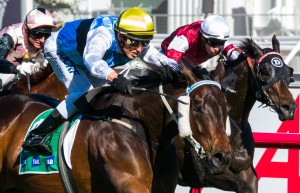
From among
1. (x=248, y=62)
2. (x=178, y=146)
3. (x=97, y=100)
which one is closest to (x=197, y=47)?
(x=248, y=62)

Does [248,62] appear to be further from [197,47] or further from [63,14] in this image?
[63,14]

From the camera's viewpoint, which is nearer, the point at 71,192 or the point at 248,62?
the point at 71,192

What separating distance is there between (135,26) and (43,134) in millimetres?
918

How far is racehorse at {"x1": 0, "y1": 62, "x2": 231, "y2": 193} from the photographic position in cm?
533

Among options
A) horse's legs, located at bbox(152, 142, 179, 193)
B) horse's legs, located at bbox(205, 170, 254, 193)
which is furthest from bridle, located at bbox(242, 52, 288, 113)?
horse's legs, located at bbox(152, 142, 179, 193)

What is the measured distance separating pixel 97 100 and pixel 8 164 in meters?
0.77

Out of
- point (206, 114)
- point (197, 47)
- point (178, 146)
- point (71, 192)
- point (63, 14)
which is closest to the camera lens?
point (206, 114)

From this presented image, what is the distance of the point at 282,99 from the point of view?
683 cm

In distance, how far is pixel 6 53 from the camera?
23.1 ft

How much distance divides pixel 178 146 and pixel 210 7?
291 centimetres

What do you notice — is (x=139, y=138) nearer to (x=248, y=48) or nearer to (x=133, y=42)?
(x=133, y=42)

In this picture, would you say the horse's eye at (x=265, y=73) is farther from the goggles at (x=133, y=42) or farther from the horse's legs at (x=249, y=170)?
the goggles at (x=133, y=42)

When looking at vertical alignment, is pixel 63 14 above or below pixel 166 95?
below

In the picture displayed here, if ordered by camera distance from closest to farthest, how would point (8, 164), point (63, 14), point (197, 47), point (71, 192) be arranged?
point (71, 192) → point (8, 164) → point (197, 47) → point (63, 14)
